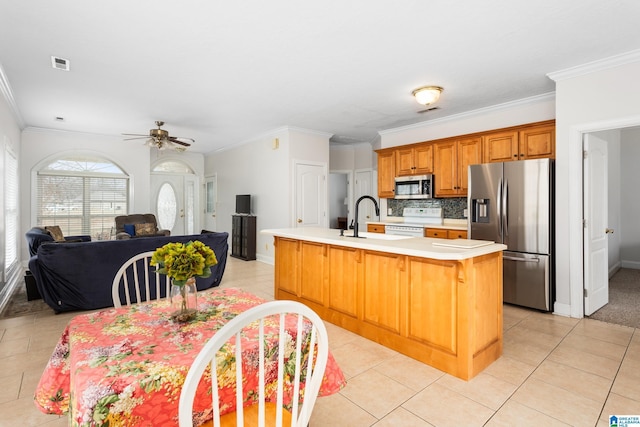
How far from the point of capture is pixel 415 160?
17.8 feet

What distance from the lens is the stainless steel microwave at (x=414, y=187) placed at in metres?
5.20

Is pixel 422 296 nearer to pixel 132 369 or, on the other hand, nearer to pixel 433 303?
pixel 433 303

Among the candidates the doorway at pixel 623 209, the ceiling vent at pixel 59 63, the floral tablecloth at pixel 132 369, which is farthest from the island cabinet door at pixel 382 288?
the doorway at pixel 623 209

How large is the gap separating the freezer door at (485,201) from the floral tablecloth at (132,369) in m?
3.35

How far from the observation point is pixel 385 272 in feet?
8.88

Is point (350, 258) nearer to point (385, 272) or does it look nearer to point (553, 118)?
point (385, 272)

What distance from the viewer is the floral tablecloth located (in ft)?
3.07

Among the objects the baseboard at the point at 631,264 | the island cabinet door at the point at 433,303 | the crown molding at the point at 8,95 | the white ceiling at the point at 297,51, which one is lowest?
the baseboard at the point at 631,264

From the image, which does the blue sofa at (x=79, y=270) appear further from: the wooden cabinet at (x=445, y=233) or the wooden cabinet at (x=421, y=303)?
the wooden cabinet at (x=445, y=233)

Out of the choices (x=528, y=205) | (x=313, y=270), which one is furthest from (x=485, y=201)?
(x=313, y=270)

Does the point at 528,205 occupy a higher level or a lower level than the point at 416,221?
higher

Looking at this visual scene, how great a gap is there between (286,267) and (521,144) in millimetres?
3384

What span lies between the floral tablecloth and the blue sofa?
2625 mm

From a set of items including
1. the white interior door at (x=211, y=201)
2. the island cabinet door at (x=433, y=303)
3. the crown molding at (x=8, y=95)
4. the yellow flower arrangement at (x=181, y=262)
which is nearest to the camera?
the yellow flower arrangement at (x=181, y=262)
